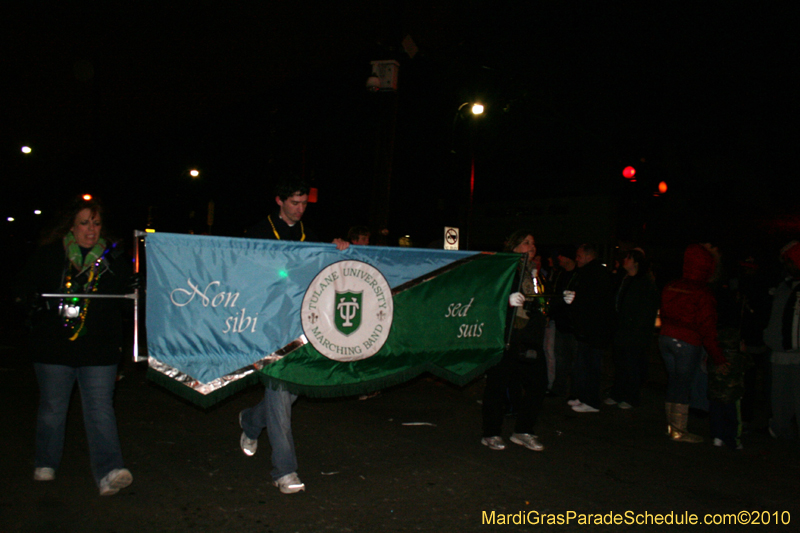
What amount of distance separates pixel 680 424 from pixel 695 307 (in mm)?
1119

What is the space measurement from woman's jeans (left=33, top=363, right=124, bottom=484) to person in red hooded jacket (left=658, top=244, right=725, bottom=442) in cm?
460

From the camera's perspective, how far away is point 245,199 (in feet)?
163

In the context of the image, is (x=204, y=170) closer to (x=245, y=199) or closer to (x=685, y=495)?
(x=245, y=199)

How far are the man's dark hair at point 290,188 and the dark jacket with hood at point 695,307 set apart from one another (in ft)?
11.4

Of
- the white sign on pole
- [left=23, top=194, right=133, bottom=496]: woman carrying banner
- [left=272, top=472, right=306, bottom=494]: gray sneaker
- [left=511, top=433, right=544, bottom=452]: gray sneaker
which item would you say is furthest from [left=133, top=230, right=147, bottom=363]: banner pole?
the white sign on pole

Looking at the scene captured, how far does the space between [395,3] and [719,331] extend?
7.46m

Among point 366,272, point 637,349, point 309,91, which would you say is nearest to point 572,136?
point 309,91

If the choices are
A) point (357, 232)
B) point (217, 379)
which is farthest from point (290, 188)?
point (357, 232)

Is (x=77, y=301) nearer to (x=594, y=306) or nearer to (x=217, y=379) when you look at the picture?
(x=217, y=379)

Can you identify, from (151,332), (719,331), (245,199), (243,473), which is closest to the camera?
(151,332)

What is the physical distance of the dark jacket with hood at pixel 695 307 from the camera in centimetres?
527

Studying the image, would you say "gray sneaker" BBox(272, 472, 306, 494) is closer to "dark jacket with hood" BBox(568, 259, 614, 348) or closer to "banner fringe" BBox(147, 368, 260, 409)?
"banner fringe" BBox(147, 368, 260, 409)

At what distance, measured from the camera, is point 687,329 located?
5359 mm

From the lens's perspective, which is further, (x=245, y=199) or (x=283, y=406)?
(x=245, y=199)
